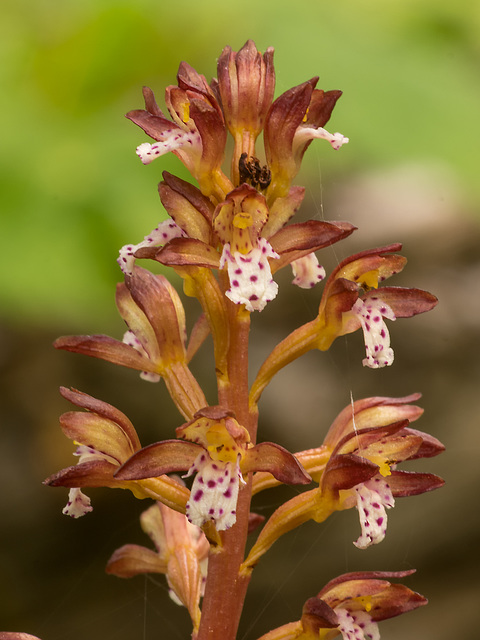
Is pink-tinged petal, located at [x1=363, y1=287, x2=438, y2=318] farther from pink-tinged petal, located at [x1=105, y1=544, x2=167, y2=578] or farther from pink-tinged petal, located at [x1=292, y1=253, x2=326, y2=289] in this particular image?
Answer: pink-tinged petal, located at [x1=105, y1=544, x2=167, y2=578]

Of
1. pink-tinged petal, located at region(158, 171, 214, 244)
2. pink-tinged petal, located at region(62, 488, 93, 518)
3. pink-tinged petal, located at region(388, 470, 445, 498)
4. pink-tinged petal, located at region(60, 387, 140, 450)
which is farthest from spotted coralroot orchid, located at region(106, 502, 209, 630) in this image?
pink-tinged petal, located at region(158, 171, 214, 244)

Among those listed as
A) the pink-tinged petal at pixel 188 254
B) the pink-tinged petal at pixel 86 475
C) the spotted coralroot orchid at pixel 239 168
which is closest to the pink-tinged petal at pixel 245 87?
the spotted coralroot orchid at pixel 239 168

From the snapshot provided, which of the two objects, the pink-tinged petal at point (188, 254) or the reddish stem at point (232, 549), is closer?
the pink-tinged petal at point (188, 254)

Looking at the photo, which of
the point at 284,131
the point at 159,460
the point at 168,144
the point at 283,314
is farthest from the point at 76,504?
the point at 283,314

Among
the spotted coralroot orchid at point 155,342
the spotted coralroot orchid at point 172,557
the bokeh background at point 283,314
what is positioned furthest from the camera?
the bokeh background at point 283,314

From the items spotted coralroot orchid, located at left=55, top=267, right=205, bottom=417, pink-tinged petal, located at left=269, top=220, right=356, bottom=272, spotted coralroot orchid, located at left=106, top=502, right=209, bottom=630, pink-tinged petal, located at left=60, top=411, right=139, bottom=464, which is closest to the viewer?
pink-tinged petal, located at left=269, top=220, right=356, bottom=272

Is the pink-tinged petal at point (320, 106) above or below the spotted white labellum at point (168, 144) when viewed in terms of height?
above

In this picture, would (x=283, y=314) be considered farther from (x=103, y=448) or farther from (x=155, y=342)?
(x=103, y=448)

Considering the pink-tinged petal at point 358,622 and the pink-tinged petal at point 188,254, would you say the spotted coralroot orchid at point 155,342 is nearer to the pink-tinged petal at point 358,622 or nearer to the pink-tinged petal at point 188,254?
the pink-tinged petal at point 188,254
